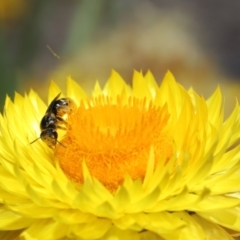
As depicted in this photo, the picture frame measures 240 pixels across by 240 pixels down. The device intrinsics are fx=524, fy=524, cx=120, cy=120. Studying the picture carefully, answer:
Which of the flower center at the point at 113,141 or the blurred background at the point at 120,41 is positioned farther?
the blurred background at the point at 120,41

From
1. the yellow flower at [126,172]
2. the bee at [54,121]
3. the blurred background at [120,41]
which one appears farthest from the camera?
the blurred background at [120,41]

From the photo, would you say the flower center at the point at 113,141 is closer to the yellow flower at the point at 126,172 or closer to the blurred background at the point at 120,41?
the yellow flower at the point at 126,172

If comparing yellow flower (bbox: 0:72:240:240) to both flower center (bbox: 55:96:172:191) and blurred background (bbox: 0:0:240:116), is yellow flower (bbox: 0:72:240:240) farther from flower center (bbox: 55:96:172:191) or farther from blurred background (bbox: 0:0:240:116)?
blurred background (bbox: 0:0:240:116)

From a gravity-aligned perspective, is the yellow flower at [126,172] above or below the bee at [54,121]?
below

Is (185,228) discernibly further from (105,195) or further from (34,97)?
(34,97)

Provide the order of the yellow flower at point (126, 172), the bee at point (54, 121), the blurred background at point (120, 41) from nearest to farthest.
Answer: the yellow flower at point (126, 172) < the bee at point (54, 121) < the blurred background at point (120, 41)

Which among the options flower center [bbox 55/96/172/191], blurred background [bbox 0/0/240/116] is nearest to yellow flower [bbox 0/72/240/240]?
flower center [bbox 55/96/172/191]

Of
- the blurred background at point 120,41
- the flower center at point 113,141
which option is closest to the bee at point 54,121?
the flower center at point 113,141

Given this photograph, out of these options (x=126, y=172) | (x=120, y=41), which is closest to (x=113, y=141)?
(x=126, y=172)
